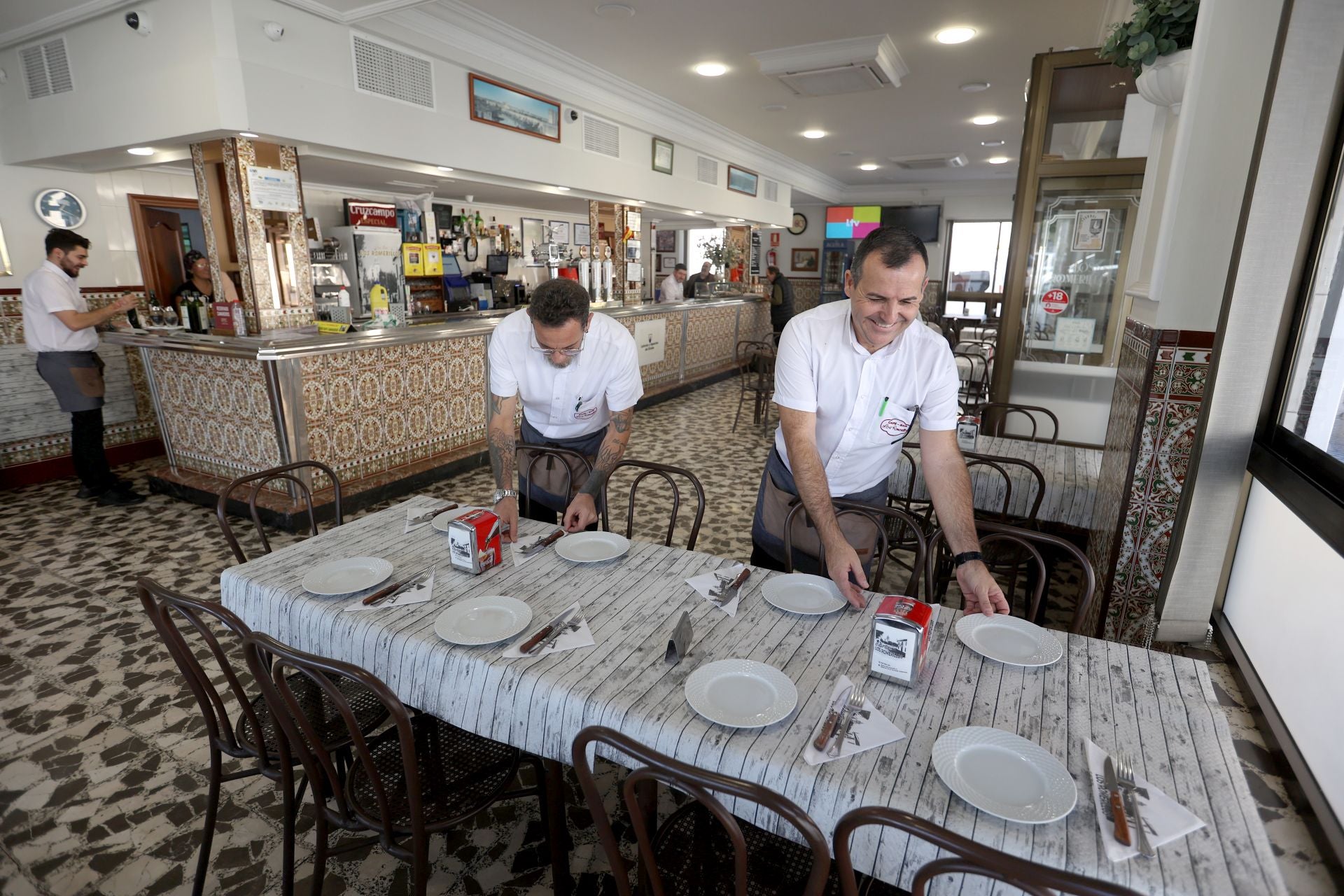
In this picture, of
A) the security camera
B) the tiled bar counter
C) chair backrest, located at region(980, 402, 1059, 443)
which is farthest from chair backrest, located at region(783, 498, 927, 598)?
the security camera

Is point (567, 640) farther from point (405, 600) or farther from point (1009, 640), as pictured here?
point (1009, 640)

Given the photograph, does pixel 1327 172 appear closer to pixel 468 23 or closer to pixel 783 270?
pixel 468 23

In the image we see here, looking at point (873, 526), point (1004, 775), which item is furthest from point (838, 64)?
point (1004, 775)

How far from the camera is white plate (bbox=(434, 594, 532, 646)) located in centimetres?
155

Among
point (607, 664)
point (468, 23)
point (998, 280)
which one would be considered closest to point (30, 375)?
point (468, 23)

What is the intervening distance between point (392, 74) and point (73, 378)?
2.95 m

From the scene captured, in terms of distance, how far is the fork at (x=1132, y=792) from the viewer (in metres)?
1.00

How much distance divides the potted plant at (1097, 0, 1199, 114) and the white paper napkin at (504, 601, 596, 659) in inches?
113

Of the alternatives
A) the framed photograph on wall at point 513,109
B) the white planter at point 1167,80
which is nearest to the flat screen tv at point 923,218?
the framed photograph on wall at point 513,109

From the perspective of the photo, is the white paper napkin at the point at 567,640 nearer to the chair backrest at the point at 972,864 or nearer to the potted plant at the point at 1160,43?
the chair backrest at the point at 972,864

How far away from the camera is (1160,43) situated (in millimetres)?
2490

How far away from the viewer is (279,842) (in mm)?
1969

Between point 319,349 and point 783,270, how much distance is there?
41.6 ft

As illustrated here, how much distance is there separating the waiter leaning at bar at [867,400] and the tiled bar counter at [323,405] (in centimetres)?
325
